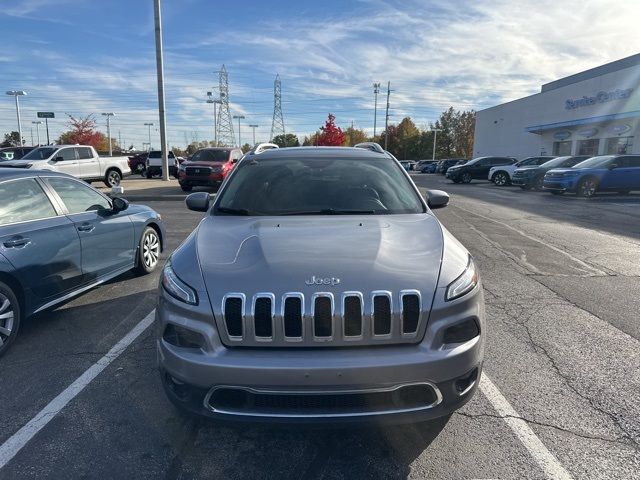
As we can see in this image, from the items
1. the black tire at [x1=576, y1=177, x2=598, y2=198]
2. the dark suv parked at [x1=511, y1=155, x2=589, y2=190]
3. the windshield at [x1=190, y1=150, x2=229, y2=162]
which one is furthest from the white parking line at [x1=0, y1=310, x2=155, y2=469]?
the dark suv parked at [x1=511, y1=155, x2=589, y2=190]

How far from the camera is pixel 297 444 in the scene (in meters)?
2.67

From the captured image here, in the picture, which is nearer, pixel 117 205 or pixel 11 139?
pixel 117 205

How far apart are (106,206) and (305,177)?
9.59 ft

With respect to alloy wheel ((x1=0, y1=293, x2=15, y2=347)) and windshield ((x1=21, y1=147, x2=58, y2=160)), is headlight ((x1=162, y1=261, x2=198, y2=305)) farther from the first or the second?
windshield ((x1=21, y1=147, x2=58, y2=160))

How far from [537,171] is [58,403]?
23.2 meters

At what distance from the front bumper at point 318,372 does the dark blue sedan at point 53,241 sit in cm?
231

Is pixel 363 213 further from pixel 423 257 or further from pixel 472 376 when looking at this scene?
pixel 472 376

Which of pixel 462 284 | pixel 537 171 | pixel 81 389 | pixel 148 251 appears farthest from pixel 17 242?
pixel 537 171

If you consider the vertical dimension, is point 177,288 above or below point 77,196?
below

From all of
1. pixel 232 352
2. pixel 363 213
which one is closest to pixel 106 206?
pixel 363 213

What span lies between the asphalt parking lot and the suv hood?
779 millimetres

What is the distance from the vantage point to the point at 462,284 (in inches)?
99.3

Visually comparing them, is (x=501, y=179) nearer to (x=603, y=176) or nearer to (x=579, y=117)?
(x=603, y=176)

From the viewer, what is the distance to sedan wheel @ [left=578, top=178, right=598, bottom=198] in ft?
58.9
